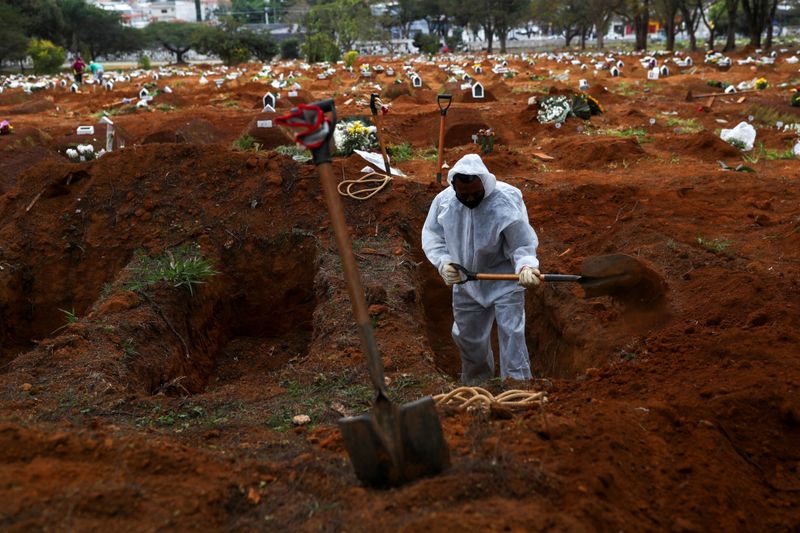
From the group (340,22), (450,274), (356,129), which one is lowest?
(450,274)

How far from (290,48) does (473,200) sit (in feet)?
162

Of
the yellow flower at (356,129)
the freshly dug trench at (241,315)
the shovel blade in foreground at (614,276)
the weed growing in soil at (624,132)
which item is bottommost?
the freshly dug trench at (241,315)

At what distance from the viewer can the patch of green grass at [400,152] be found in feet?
38.6

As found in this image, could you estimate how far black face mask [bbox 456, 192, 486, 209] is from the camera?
4.54 m

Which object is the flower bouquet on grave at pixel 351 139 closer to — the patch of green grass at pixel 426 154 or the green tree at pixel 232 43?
the patch of green grass at pixel 426 154

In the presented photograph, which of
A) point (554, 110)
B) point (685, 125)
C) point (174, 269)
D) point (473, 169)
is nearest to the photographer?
point (473, 169)

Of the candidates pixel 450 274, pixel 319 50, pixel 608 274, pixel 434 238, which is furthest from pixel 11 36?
pixel 608 274

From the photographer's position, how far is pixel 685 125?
14.8 m

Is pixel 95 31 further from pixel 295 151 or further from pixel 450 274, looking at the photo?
pixel 450 274

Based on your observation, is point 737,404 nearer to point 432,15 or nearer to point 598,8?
point 598,8

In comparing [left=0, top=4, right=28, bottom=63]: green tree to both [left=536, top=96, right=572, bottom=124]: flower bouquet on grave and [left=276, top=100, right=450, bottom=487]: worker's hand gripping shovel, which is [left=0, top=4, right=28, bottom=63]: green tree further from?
[left=276, top=100, right=450, bottom=487]: worker's hand gripping shovel

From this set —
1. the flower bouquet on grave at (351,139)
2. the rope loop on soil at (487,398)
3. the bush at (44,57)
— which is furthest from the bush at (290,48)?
the rope loop on soil at (487,398)

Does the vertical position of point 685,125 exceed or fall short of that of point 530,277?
it exceeds it

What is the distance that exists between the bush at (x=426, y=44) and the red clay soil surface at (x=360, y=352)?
3979 centimetres
